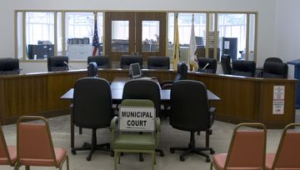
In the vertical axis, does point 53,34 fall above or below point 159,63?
above

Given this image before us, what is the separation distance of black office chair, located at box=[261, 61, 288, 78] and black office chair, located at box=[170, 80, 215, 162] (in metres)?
2.84

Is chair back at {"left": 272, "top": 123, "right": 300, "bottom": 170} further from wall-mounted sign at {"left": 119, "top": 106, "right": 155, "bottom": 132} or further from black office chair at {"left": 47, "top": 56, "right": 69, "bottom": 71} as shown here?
black office chair at {"left": 47, "top": 56, "right": 69, "bottom": 71}

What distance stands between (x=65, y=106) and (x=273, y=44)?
6.11 m

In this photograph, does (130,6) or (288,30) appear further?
(130,6)

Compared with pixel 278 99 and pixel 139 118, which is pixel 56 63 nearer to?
pixel 139 118

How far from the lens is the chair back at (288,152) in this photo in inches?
118

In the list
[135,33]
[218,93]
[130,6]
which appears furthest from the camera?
[135,33]

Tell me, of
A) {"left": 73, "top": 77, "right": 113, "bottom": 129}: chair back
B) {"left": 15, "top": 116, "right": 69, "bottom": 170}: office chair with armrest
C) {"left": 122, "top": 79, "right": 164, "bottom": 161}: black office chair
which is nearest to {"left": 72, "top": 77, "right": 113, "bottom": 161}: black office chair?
{"left": 73, "top": 77, "right": 113, "bottom": 129}: chair back

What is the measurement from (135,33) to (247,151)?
7.74m

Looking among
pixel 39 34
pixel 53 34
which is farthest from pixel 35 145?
pixel 39 34

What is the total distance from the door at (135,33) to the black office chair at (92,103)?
5.89m

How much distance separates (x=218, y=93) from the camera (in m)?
7.06

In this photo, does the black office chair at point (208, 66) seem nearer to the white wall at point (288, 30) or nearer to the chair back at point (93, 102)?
the white wall at point (288, 30)

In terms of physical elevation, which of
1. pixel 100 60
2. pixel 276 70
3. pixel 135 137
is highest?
pixel 100 60
